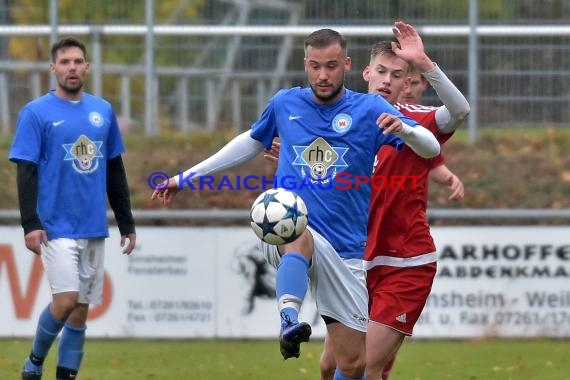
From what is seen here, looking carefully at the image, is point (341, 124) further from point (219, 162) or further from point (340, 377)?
point (340, 377)

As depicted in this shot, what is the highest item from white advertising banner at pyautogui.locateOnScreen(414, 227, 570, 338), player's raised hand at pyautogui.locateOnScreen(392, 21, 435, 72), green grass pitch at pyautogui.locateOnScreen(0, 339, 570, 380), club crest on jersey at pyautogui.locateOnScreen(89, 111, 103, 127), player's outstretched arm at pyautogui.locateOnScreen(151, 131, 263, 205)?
player's raised hand at pyautogui.locateOnScreen(392, 21, 435, 72)

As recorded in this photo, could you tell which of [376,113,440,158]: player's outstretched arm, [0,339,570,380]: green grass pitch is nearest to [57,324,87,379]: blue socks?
[0,339,570,380]: green grass pitch

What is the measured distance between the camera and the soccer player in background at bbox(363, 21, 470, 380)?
24.1ft

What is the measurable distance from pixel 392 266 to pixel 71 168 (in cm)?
253

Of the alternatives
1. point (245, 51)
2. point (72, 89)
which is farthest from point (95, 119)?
point (245, 51)

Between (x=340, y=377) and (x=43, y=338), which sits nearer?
(x=340, y=377)

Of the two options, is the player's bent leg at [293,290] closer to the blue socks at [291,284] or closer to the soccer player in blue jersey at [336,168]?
the blue socks at [291,284]

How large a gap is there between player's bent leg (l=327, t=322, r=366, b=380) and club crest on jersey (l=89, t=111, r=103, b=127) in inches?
109

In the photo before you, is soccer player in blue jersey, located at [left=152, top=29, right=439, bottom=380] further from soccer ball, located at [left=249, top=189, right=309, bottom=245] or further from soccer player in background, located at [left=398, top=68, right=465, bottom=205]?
soccer player in background, located at [left=398, top=68, right=465, bottom=205]

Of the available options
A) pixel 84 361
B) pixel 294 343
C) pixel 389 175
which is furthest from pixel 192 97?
pixel 294 343

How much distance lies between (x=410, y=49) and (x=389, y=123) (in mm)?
719

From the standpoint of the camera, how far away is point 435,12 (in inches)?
560

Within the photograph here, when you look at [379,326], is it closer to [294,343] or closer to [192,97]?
[294,343]

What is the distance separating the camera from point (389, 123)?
6.53m
